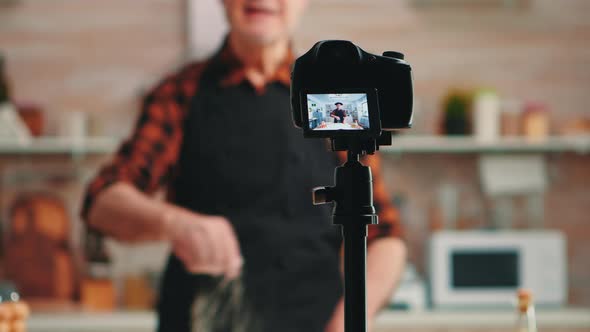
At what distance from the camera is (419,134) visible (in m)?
3.33

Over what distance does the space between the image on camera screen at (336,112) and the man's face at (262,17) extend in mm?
1008

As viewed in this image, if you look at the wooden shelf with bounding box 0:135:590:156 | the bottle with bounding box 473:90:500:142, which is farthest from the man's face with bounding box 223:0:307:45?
the bottle with bounding box 473:90:500:142

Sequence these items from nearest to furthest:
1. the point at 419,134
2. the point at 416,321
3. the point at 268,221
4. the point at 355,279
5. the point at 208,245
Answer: the point at 355,279 < the point at 208,245 < the point at 268,221 < the point at 416,321 < the point at 419,134

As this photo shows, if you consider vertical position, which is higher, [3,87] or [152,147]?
[3,87]

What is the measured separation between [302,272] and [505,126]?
1668mm

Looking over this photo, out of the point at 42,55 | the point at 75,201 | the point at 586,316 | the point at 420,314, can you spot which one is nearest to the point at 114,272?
the point at 75,201

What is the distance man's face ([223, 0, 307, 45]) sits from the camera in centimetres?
172

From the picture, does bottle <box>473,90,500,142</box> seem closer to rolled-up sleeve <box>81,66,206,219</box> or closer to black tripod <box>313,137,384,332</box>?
rolled-up sleeve <box>81,66,206,219</box>

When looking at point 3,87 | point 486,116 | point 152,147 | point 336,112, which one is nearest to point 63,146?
point 3,87

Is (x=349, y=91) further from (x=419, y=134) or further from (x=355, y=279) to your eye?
(x=419, y=134)

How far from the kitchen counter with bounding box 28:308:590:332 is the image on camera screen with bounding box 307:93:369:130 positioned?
→ 226 cm

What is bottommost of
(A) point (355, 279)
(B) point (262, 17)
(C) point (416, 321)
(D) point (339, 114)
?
(C) point (416, 321)

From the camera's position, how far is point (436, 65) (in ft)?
11.1

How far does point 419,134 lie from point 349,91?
263 centimetres
